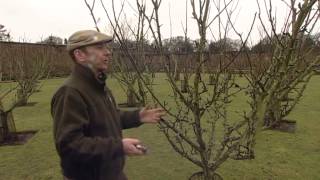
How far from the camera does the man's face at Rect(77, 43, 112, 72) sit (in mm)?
2686

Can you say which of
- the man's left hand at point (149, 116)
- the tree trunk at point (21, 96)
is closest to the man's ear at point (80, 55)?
the man's left hand at point (149, 116)

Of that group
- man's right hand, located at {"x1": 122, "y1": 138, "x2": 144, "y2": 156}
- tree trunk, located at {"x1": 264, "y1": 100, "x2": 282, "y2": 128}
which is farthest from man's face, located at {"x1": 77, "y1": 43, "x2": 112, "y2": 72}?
tree trunk, located at {"x1": 264, "y1": 100, "x2": 282, "y2": 128}

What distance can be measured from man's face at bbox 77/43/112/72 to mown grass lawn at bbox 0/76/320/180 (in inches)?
133

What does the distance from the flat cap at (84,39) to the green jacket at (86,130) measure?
0.15m

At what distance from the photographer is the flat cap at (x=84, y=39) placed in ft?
8.73

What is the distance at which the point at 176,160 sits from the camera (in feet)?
21.5

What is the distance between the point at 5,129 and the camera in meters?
8.44

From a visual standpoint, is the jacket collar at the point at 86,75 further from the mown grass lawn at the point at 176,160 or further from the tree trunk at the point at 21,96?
the tree trunk at the point at 21,96

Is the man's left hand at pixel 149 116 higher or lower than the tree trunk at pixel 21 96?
higher

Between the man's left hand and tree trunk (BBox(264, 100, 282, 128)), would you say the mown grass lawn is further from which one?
the man's left hand

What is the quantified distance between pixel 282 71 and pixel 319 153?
4.18 metres

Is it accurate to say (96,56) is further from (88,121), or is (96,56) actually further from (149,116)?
(149,116)

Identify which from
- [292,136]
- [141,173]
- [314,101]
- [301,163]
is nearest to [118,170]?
[141,173]

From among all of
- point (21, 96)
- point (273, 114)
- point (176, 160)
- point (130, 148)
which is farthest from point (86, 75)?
point (21, 96)
